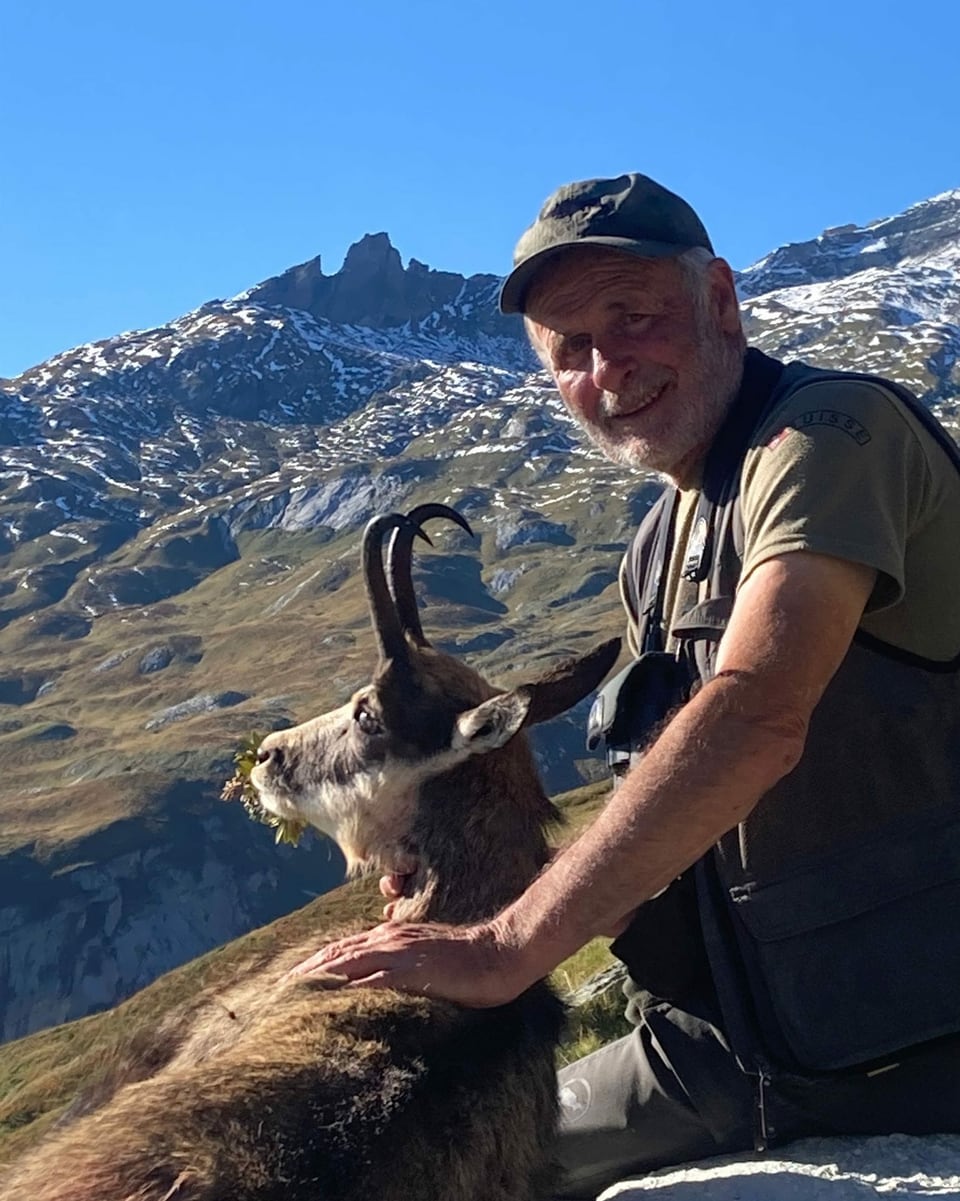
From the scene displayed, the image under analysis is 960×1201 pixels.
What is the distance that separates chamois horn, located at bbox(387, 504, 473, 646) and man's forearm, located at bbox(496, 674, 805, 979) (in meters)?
3.41

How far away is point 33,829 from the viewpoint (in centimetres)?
16662

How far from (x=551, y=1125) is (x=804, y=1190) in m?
1.32

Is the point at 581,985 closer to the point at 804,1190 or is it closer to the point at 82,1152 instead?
the point at 804,1190

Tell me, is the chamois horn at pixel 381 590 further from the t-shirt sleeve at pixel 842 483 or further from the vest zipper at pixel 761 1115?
the vest zipper at pixel 761 1115

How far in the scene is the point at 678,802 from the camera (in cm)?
523

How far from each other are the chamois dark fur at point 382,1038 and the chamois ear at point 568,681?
0.04ft

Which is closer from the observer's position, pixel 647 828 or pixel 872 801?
pixel 647 828

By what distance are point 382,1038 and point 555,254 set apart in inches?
165

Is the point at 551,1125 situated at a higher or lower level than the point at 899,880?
lower

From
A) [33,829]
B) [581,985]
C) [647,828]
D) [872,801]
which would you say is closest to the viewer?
[647,828]

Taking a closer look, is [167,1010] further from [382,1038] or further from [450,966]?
[450,966]

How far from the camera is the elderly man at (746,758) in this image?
529 centimetres

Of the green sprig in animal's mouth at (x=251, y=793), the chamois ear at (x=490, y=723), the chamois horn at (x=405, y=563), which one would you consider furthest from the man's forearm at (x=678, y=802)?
the green sprig in animal's mouth at (x=251, y=793)

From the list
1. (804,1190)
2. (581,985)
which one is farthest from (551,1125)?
(581,985)
